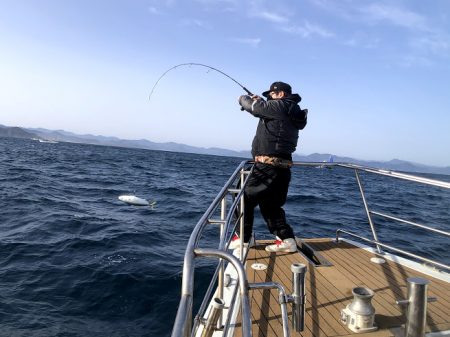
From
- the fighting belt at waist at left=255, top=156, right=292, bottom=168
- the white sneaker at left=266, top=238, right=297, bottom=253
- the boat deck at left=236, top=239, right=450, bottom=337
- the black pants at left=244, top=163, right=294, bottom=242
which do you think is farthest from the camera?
the white sneaker at left=266, top=238, right=297, bottom=253

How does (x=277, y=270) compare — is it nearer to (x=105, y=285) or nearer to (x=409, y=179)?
(x=409, y=179)

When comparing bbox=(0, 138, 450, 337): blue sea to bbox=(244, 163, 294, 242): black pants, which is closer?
bbox=(244, 163, 294, 242): black pants

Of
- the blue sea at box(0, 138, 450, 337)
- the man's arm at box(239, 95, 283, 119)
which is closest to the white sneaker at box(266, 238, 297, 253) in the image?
the man's arm at box(239, 95, 283, 119)

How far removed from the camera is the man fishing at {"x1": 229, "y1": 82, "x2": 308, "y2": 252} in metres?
4.15

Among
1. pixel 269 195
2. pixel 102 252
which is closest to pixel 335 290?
pixel 269 195

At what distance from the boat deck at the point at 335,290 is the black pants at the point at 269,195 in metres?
0.39

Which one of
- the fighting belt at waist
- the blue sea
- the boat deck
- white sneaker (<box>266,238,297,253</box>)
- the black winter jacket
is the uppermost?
the black winter jacket

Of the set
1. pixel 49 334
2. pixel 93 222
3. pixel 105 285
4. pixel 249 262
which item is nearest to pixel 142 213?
pixel 93 222

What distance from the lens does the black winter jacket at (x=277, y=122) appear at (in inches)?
162

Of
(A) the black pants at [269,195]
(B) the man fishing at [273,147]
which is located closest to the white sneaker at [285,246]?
(A) the black pants at [269,195]

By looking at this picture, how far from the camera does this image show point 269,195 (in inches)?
174

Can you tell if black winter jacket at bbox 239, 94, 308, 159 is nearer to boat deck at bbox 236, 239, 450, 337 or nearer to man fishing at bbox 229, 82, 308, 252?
man fishing at bbox 229, 82, 308, 252

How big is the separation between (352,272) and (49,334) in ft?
12.9

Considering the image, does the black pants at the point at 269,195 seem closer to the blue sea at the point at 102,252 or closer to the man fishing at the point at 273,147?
the man fishing at the point at 273,147
